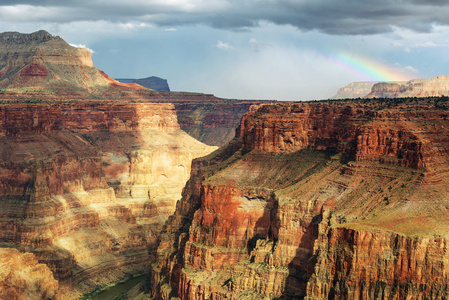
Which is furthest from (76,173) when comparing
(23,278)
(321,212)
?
(321,212)

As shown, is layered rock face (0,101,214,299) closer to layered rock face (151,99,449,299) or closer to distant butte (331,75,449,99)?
layered rock face (151,99,449,299)

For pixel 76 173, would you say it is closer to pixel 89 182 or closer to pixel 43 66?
pixel 89 182

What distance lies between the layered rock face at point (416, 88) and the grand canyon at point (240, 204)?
56051 mm

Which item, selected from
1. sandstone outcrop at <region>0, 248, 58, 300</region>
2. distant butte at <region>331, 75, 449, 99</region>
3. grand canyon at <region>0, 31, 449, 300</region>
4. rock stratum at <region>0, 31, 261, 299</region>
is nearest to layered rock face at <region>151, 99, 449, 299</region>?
grand canyon at <region>0, 31, 449, 300</region>

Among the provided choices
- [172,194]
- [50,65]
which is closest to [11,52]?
[50,65]

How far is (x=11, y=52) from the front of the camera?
629ft

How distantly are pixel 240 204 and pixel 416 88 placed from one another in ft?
336

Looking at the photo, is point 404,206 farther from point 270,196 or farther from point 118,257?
point 118,257

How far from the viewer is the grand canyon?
→ 71000mm

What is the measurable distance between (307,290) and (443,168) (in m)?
19.7

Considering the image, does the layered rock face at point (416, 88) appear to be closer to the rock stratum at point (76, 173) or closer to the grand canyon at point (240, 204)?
the rock stratum at point (76, 173)

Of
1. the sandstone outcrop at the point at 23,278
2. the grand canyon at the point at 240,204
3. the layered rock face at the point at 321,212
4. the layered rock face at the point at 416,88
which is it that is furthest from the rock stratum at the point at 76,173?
the layered rock face at the point at 416,88

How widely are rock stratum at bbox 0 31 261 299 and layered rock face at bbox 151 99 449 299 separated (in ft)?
61.5

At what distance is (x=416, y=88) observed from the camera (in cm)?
18212
